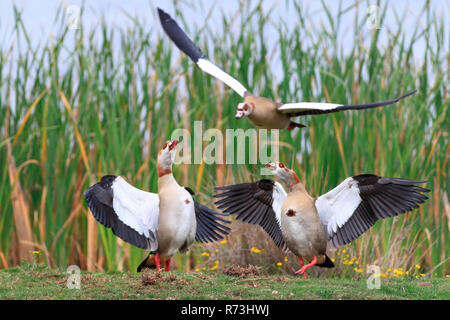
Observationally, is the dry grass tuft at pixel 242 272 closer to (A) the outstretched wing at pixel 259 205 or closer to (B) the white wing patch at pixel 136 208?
(A) the outstretched wing at pixel 259 205

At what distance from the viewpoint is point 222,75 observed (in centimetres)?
616

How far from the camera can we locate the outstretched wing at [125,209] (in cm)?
534

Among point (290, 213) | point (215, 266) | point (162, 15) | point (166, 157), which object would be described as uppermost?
point (162, 15)

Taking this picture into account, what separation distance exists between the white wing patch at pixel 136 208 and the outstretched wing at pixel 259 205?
0.98 metres

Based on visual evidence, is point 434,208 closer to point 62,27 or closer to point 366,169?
point 366,169

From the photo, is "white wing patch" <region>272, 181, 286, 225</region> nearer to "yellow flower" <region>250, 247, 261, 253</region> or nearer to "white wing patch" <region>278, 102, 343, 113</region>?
"yellow flower" <region>250, 247, 261, 253</region>

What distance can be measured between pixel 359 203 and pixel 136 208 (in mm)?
2048

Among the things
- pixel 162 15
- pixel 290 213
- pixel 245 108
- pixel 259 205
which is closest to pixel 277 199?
pixel 259 205

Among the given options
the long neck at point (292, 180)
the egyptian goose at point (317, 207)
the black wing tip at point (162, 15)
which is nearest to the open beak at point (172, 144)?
the egyptian goose at point (317, 207)

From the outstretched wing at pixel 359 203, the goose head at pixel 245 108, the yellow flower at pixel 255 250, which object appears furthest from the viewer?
the yellow flower at pixel 255 250

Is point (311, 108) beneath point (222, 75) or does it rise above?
beneath

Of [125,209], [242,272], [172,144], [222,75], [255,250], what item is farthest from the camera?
[255,250]

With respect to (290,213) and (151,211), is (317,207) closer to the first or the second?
(290,213)

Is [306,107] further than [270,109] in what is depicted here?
No
